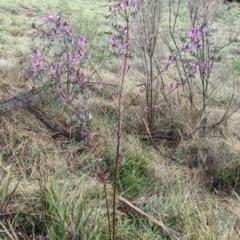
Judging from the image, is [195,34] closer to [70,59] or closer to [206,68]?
[206,68]

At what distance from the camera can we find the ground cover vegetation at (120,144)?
8.20 feet

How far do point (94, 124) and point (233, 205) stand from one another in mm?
1386

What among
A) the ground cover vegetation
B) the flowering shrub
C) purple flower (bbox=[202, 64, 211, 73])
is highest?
the flowering shrub

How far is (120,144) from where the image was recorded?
3418 millimetres

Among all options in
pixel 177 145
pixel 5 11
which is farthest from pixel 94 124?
pixel 5 11

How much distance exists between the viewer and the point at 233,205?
3.08m

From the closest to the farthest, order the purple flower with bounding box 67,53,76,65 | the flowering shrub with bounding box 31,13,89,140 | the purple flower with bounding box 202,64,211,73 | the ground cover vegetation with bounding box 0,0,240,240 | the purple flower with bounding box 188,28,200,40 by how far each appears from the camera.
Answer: the ground cover vegetation with bounding box 0,0,240,240
the flowering shrub with bounding box 31,13,89,140
the purple flower with bounding box 188,28,200,40
the purple flower with bounding box 67,53,76,65
the purple flower with bounding box 202,64,211,73

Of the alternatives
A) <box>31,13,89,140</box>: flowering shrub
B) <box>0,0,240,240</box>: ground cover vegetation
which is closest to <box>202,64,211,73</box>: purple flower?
<box>0,0,240,240</box>: ground cover vegetation

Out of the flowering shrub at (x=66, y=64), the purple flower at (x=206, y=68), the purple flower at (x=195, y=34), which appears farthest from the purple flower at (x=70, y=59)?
the purple flower at (x=206, y=68)

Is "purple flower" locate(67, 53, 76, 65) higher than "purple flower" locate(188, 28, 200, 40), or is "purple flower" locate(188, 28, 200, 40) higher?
"purple flower" locate(188, 28, 200, 40)

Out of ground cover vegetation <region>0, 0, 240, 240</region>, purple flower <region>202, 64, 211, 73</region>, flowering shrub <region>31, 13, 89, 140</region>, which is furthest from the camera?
purple flower <region>202, 64, 211, 73</region>

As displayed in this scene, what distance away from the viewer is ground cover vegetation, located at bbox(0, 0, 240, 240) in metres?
2.50

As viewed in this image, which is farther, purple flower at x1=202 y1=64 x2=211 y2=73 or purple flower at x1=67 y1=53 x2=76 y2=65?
purple flower at x1=202 y1=64 x2=211 y2=73

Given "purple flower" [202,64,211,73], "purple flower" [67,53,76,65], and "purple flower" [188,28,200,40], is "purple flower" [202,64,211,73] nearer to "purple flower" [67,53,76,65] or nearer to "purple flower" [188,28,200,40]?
"purple flower" [188,28,200,40]
